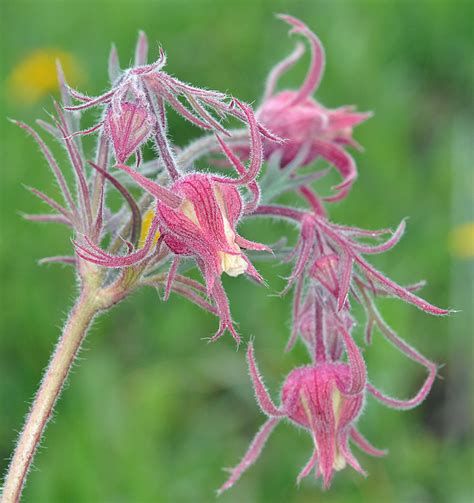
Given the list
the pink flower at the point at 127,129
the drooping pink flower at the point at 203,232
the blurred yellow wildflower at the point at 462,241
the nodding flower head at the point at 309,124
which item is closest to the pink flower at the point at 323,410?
the drooping pink flower at the point at 203,232

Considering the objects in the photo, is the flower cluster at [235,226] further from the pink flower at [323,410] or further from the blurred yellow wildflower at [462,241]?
the blurred yellow wildflower at [462,241]

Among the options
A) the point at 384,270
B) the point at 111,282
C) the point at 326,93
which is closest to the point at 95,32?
the point at 326,93

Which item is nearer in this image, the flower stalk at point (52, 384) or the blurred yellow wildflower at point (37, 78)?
the flower stalk at point (52, 384)

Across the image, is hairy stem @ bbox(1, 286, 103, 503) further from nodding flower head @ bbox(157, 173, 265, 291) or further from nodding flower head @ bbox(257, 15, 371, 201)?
nodding flower head @ bbox(257, 15, 371, 201)

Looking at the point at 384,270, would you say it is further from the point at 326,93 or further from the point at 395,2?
the point at 395,2

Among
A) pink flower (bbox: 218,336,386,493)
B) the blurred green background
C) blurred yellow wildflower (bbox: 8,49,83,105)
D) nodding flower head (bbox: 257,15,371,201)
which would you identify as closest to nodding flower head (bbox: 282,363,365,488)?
pink flower (bbox: 218,336,386,493)

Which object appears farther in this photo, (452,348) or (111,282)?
(452,348)
